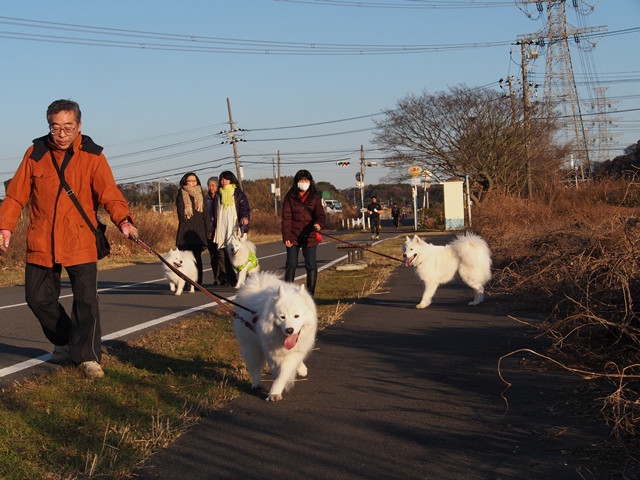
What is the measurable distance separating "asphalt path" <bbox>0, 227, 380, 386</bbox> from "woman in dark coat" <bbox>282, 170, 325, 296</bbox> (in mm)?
1591

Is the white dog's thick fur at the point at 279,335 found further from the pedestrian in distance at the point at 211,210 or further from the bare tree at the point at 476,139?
the bare tree at the point at 476,139

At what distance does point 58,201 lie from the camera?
225 inches

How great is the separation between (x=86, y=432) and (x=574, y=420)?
3.06 meters

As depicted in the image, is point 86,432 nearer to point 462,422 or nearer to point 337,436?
point 337,436

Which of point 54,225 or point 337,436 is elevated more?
point 54,225

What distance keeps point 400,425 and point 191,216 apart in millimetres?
8987

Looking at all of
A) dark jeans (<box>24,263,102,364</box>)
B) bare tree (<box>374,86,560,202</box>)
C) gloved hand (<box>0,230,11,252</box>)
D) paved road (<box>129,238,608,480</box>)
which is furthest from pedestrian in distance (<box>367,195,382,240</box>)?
gloved hand (<box>0,230,11,252</box>)

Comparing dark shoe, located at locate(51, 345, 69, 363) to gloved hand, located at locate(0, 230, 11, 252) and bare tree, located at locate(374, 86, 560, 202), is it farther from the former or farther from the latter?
bare tree, located at locate(374, 86, 560, 202)

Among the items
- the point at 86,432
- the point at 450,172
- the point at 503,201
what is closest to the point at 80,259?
the point at 86,432

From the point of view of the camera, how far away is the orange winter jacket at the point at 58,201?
5.70m

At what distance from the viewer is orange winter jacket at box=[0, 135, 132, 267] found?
18.7ft

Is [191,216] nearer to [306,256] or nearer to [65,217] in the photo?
[306,256]

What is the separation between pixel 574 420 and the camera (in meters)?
4.42

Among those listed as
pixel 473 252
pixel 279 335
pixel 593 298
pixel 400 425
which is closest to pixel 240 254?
pixel 473 252
